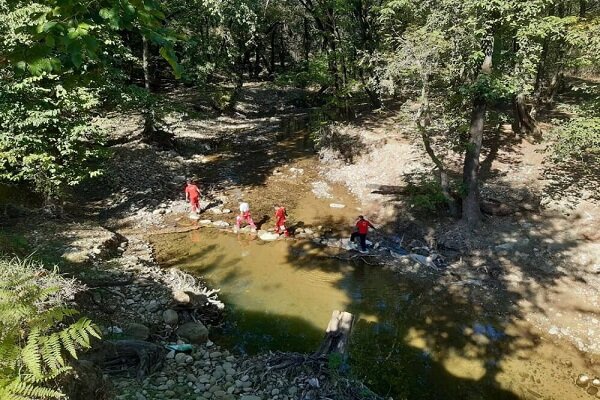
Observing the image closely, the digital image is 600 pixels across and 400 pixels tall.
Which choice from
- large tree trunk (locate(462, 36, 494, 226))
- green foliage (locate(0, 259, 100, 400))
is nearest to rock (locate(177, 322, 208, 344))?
green foliage (locate(0, 259, 100, 400))

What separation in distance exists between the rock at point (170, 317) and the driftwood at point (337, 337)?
10.5ft

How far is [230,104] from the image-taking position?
31984 mm

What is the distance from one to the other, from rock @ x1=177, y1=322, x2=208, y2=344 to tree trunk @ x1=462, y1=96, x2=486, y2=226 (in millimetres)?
9080

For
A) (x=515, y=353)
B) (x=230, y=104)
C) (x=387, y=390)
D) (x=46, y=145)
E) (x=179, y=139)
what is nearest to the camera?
(x=387, y=390)

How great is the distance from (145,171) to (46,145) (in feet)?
21.1

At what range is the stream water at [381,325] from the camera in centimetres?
821

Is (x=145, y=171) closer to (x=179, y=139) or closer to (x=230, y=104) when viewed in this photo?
(x=179, y=139)

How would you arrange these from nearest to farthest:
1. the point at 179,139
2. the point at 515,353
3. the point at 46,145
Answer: the point at 515,353
the point at 46,145
the point at 179,139

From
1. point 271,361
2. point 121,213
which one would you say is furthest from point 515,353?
point 121,213

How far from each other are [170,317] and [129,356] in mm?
2079

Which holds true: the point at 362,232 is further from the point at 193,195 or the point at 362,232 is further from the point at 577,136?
the point at 577,136

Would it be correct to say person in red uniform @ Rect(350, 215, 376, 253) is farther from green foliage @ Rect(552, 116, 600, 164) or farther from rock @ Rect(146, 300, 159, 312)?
rock @ Rect(146, 300, 159, 312)

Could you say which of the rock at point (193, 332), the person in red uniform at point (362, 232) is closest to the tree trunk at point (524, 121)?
the person in red uniform at point (362, 232)

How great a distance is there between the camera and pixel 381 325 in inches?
393
